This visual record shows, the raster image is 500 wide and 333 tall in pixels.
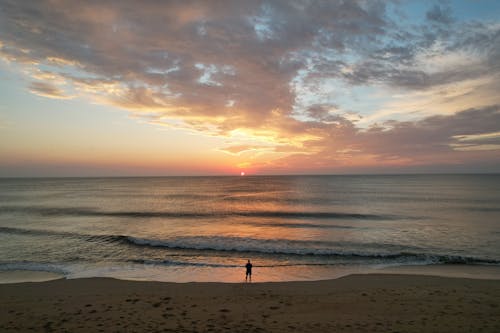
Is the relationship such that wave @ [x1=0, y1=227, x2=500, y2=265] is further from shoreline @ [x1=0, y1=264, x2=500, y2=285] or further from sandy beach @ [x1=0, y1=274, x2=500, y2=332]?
sandy beach @ [x1=0, y1=274, x2=500, y2=332]

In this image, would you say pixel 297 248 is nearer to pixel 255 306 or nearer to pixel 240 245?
pixel 240 245

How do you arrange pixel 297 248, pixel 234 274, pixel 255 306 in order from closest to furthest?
pixel 255 306
pixel 234 274
pixel 297 248

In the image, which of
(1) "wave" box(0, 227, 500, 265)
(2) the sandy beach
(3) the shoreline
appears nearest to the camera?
(2) the sandy beach

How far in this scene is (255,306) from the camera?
1231cm

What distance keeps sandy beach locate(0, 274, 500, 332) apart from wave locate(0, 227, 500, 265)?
18.3ft

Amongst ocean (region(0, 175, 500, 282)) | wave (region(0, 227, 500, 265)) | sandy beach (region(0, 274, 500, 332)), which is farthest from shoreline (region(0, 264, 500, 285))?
wave (region(0, 227, 500, 265))

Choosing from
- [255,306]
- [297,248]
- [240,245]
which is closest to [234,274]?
[255,306]

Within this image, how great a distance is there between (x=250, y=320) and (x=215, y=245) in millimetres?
14996

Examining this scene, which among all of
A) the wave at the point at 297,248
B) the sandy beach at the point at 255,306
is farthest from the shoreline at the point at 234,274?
the wave at the point at 297,248

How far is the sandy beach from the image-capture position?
10.4 meters

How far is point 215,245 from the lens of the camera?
83.4ft

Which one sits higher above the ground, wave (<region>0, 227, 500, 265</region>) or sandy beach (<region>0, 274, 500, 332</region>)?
sandy beach (<region>0, 274, 500, 332</region>)

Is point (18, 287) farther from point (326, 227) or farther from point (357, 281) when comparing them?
point (326, 227)

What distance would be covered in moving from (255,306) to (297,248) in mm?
12642
